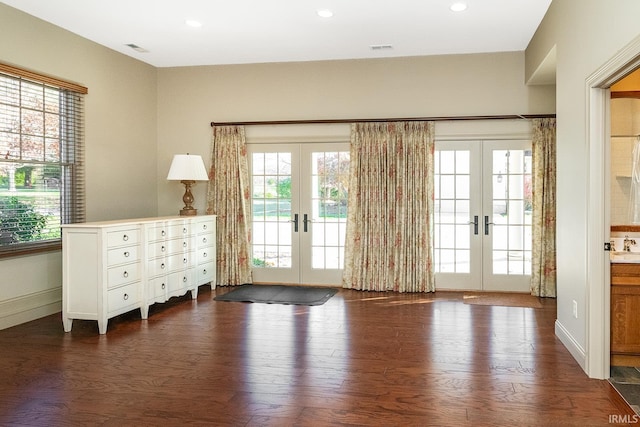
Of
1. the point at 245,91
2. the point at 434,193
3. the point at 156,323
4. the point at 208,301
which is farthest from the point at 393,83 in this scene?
the point at 156,323

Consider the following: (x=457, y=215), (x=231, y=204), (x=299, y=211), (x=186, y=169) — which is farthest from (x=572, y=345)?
(x=186, y=169)

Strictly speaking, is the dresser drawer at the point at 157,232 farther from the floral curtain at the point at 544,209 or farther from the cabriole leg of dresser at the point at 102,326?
the floral curtain at the point at 544,209

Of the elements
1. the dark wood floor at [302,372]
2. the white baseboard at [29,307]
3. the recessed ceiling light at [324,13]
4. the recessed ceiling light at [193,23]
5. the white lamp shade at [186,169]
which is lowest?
the dark wood floor at [302,372]

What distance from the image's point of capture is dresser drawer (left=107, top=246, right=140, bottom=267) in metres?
4.85

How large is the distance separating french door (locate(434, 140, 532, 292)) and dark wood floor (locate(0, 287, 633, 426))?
117cm

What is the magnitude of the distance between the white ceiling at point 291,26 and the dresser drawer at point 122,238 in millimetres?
2237

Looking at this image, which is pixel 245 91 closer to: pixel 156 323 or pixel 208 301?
pixel 208 301

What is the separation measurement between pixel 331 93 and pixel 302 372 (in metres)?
4.40

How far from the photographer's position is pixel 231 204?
23.9ft

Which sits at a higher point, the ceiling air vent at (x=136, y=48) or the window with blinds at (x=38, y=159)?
the ceiling air vent at (x=136, y=48)

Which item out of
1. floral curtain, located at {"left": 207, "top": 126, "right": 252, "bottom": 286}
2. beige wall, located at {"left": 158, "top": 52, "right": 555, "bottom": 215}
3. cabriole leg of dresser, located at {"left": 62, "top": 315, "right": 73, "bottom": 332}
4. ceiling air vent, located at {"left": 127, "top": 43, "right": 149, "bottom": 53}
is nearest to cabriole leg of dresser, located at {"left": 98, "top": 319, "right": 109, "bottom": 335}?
cabriole leg of dresser, located at {"left": 62, "top": 315, "right": 73, "bottom": 332}

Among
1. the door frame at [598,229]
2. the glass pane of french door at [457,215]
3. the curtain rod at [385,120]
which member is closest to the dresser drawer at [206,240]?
the curtain rod at [385,120]

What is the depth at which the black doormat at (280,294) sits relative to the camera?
20.5ft

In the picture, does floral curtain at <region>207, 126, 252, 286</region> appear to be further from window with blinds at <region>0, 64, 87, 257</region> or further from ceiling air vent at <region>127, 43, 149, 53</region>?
window with blinds at <region>0, 64, 87, 257</region>
